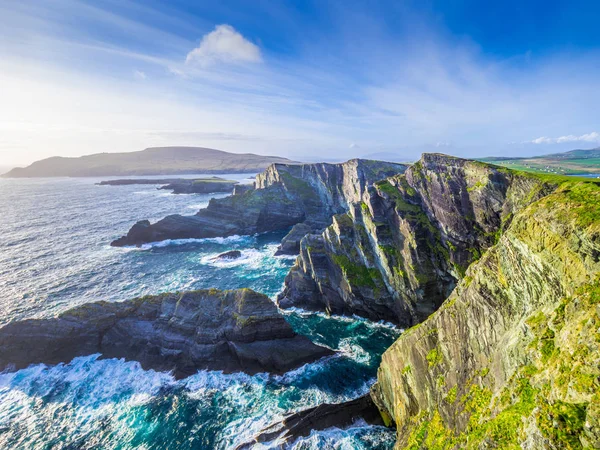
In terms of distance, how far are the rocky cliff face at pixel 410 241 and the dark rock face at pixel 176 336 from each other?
11781 mm

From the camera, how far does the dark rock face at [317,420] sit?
2456cm

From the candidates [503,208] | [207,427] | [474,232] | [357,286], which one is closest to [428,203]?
[474,232]

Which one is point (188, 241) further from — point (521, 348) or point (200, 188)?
point (200, 188)

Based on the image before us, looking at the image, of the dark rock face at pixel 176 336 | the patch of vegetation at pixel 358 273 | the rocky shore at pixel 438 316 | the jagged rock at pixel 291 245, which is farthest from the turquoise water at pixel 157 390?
the jagged rock at pixel 291 245

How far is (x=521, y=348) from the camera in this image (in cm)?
1373

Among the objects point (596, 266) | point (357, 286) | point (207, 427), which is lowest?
point (207, 427)

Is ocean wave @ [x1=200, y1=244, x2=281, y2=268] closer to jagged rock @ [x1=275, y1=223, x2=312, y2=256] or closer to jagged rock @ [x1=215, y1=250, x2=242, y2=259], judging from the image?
jagged rock @ [x1=215, y1=250, x2=242, y2=259]

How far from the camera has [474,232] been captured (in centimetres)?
3331

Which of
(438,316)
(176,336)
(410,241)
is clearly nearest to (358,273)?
(410,241)

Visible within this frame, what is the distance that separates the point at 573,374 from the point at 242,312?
29576 mm

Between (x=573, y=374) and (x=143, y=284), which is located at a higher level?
(x=573, y=374)

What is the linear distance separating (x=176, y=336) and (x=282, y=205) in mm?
69414

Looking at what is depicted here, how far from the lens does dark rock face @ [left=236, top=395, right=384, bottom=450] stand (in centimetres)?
2456

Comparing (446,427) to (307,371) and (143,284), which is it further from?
(143,284)
